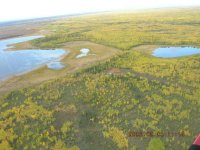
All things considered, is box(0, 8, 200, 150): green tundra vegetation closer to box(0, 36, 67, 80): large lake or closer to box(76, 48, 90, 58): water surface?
box(0, 36, 67, 80): large lake

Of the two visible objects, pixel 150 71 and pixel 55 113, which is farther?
pixel 150 71

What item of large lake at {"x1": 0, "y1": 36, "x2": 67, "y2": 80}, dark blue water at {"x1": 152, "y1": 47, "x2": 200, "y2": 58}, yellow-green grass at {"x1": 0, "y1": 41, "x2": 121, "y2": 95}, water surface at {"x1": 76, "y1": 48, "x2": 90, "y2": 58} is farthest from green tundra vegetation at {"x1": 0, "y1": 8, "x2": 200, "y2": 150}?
water surface at {"x1": 76, "y1": 48, "x2": 90, "y2": 58}

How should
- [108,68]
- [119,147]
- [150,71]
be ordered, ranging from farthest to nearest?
[108,68], [150,71], [119,147]

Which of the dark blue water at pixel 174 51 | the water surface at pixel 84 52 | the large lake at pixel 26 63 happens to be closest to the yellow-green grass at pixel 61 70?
the water surface at pixel 84 52

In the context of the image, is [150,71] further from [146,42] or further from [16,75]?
[146,42]

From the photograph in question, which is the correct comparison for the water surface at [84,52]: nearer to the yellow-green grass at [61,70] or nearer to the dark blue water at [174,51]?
the yellow-green grass at [61,70]

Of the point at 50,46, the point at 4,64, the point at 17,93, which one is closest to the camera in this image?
the point at 17,93

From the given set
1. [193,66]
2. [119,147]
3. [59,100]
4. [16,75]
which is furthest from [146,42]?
[119,147]

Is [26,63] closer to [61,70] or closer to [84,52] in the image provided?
[61,70]
